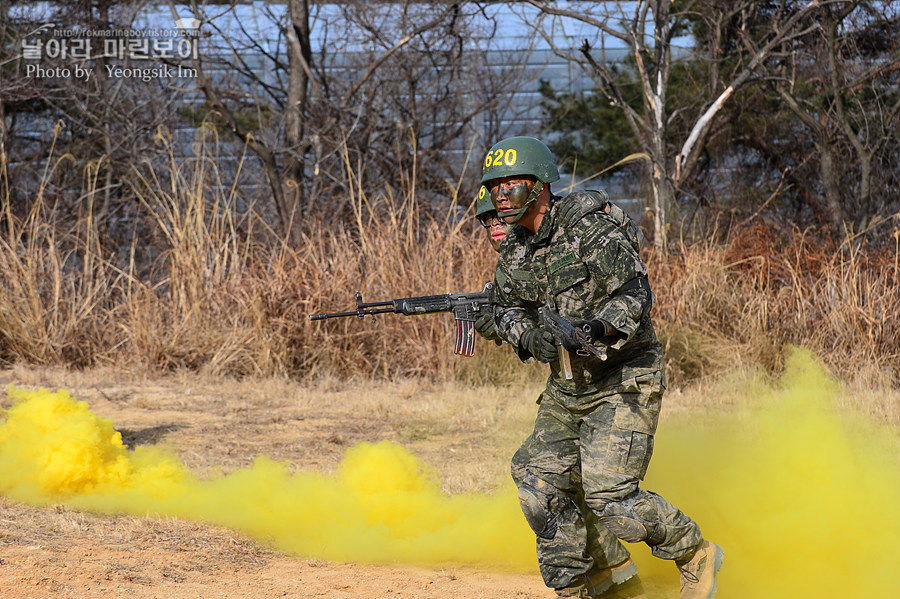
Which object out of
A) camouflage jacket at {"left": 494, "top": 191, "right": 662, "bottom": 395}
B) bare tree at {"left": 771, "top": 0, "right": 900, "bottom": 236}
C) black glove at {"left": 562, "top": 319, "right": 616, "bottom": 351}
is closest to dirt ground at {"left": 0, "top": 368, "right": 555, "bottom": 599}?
camouflage jacket at {"left": 494, "top": 191, "right": 662, "bottom": 395}

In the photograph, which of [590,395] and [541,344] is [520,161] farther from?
[590,395]

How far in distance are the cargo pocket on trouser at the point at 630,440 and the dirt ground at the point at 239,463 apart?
848 mm

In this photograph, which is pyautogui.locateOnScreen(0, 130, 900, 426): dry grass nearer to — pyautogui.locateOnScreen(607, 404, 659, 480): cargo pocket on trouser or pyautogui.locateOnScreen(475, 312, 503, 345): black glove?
pyautogui.locateOnScreen(475, 312, 503, 345): black glove

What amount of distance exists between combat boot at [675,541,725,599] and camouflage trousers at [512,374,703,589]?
87 mm

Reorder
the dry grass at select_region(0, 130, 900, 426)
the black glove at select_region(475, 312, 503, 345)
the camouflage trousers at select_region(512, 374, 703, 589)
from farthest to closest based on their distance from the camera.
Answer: the dry grass at select_region(0, 130, 900, 426) < the black glove at select_region(475, 312, 503, 345) < the camouflage trousers at select_region(512, 374, 703, 589)

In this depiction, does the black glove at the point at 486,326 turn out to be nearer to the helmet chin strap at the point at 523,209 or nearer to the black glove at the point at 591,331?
the helmet chin strap at the point at 523,209

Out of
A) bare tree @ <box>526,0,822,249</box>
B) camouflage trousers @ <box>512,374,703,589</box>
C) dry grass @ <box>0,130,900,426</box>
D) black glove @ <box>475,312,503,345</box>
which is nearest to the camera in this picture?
camouflage trousers @ <box>512,374,703,589</box>

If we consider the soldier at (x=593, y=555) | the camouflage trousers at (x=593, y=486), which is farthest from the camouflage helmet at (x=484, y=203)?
the camouflage trousers at (x=593, y=486)

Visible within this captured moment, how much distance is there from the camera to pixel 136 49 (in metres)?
12.9

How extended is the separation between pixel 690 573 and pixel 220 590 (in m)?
1.86

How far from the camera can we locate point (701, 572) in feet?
11.6

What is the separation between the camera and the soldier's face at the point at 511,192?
360cm

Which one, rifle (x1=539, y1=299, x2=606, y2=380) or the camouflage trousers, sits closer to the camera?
rifle (x1=539, y1=299, x2=606, y2=380)

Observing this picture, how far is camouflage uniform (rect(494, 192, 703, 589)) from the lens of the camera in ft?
11.0
